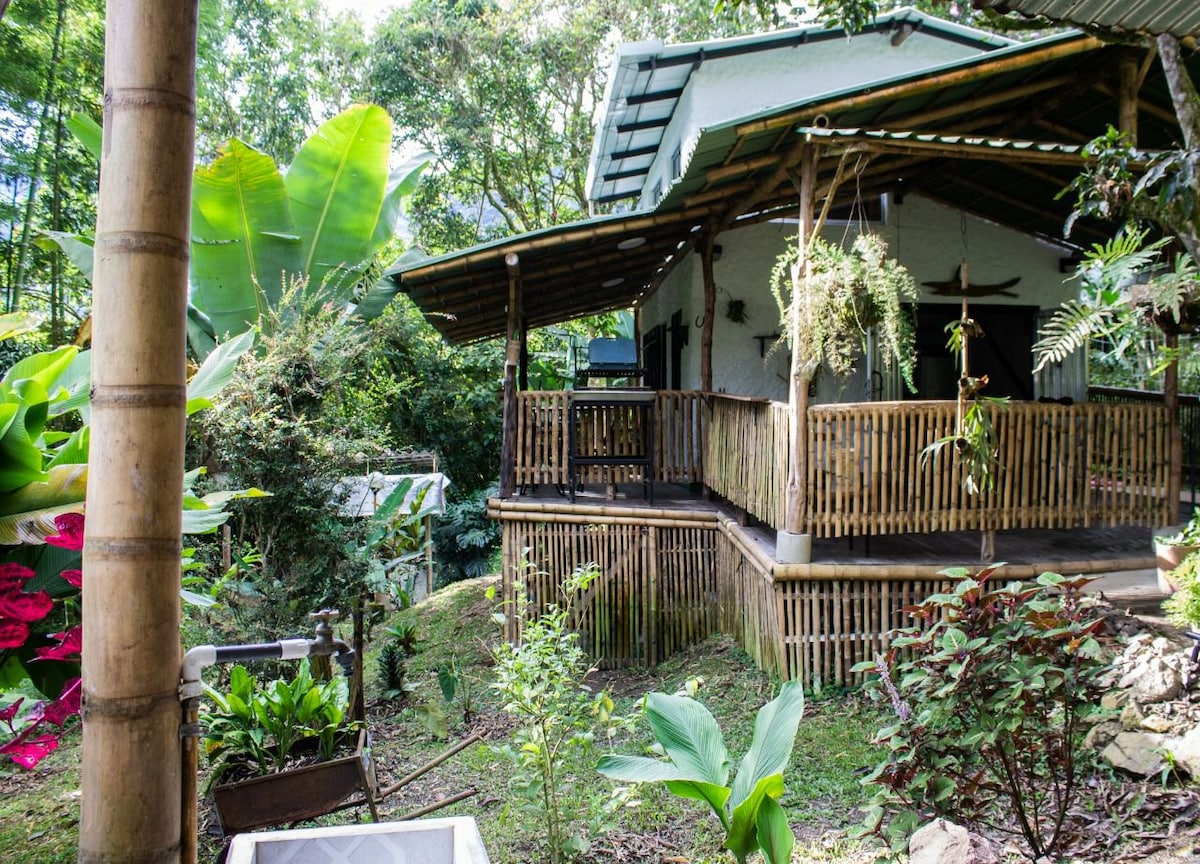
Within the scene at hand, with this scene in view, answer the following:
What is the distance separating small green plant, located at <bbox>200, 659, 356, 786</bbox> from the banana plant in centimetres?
383

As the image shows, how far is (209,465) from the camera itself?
6355 mm

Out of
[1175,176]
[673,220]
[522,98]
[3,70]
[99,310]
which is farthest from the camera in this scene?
[522,98]

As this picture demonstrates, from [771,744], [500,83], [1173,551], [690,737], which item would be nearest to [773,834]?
[771,744]

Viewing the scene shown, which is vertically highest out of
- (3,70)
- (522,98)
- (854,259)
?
(522,98)

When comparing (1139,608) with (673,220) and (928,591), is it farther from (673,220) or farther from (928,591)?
Result: (673,220)

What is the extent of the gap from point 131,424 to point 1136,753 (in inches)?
197

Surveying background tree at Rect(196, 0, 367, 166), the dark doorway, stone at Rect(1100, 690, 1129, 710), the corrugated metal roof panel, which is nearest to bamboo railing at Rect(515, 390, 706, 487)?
the dark doorway

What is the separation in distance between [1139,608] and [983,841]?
435 centimetres

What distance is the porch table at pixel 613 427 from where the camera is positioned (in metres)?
9.22

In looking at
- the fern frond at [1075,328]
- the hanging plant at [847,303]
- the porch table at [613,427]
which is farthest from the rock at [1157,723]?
the porch table at [613,427]

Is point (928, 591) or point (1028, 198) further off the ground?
point (1028, 198)

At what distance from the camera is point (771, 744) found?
3699 mm

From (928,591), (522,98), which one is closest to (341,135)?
(928,591)

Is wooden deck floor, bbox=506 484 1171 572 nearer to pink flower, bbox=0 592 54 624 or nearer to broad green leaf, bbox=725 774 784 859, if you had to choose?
broad green leaf, bbox=725 774 784 859
